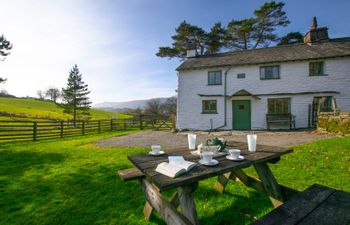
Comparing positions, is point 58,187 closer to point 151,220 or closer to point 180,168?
point 151,220

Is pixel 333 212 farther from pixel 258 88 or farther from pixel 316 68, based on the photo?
pixel 316 68

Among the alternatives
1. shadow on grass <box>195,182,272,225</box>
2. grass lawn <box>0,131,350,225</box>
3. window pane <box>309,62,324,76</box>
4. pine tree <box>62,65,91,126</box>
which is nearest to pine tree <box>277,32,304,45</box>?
window pane <box>309,62,324,76</box>

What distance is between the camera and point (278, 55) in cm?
1454

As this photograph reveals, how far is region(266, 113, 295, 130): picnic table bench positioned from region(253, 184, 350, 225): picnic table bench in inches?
500

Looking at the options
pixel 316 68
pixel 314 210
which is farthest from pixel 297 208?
pixel 316 68

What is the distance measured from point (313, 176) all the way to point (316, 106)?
11494 mm

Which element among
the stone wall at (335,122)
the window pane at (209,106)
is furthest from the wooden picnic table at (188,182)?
the window pane at (209,106)

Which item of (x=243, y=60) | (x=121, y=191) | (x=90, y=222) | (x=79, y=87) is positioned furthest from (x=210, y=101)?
(x=79, y=87)

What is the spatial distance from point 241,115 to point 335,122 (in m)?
5.95

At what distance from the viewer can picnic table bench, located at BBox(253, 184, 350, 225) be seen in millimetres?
1641

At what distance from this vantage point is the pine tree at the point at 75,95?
3131 cm

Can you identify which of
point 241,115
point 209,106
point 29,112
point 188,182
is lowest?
point 188,182

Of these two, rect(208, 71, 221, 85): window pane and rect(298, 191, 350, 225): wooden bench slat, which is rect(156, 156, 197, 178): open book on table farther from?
rect(208, 71, 221, 85): window pane

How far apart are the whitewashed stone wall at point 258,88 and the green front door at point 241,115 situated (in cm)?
29
